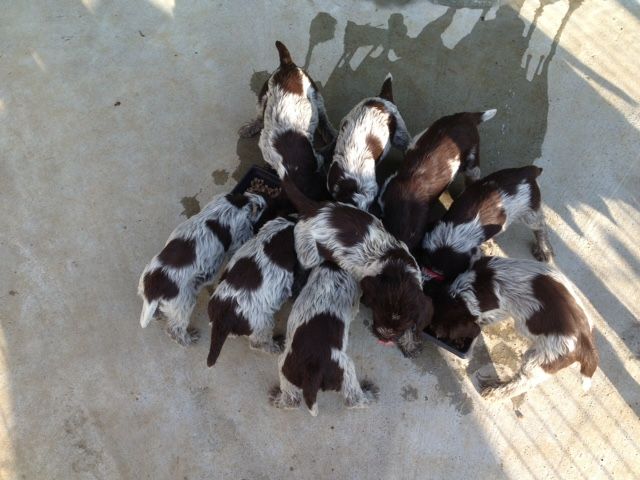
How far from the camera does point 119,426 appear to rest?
3.53 metres

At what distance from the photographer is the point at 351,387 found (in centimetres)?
322

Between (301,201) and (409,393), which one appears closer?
(301,201)

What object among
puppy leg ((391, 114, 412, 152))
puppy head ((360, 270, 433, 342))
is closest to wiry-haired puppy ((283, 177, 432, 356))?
puppy head ((360, 270, 433, 342))

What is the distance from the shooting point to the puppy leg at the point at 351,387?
2.96 m

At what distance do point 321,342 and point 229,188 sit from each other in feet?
6.14

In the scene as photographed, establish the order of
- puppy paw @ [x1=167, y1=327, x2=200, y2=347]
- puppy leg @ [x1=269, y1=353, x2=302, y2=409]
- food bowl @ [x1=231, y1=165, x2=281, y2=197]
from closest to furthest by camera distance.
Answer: puppy leg @ [x1=269, y1=353, x2=302, y2=409] < puppy paw @ [x1=167, y1=327, x2=200, y2=347] < food bowl @ [x1=231, y1=165, x2=281, y2=197]

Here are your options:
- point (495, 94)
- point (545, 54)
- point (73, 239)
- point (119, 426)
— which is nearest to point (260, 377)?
point (119, 426)

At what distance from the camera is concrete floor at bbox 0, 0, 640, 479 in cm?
346

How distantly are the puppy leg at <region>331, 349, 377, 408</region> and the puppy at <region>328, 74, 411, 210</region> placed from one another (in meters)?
1.18

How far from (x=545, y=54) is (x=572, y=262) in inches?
81.7

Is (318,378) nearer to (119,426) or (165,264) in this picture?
(165,264)

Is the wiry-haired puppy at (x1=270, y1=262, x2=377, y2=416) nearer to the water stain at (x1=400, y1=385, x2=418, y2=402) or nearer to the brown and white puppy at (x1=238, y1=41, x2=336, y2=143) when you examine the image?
the water stain at (x1=400, y1=385, x2=418, y2=402)

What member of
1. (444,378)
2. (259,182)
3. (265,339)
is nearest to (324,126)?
(259,182)

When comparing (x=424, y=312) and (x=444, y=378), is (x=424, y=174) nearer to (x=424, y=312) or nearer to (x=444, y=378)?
(x=424, y=312)
